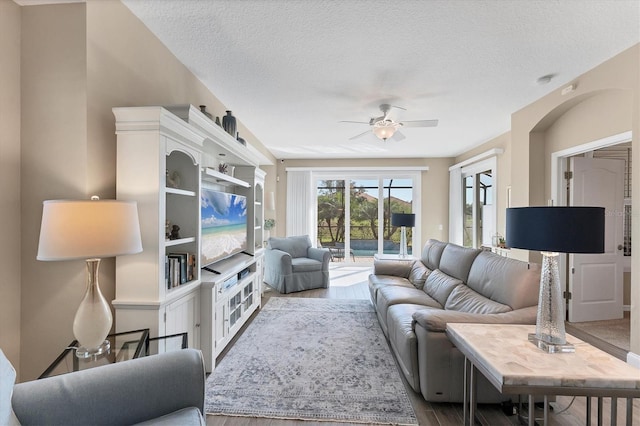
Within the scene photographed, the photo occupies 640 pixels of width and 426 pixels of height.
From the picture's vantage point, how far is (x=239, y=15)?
2004 mm

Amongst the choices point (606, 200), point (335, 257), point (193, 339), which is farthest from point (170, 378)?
point (335, 257)

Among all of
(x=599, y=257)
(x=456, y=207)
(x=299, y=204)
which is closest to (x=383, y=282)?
(x=599, y=257)

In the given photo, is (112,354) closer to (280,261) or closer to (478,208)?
(280,261)

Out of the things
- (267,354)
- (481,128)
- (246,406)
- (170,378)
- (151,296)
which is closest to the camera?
(170,378)

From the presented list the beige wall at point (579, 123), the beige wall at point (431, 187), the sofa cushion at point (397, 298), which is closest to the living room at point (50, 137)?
the sofa cushion at point (397, 298)

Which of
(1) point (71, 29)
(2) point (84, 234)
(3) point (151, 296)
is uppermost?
(1) point (71, 29)

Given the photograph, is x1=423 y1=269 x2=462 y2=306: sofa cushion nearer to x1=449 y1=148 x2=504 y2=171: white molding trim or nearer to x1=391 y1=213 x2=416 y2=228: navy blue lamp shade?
x1=391 y1=213 x2=416 y2=228: navy blue lamp shade

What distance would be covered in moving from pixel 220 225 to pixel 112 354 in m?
1.59

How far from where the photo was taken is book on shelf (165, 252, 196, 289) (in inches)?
81.3

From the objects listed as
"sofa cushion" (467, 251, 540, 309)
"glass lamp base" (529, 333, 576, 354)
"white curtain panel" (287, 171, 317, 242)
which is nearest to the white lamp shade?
"glass lamp base" (529, 333, 576, 354)

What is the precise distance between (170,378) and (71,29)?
209 cm

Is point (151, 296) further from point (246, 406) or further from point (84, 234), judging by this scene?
point (246, 406)

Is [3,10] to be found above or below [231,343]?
above

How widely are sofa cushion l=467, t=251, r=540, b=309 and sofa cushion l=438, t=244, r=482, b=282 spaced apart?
0.12m
